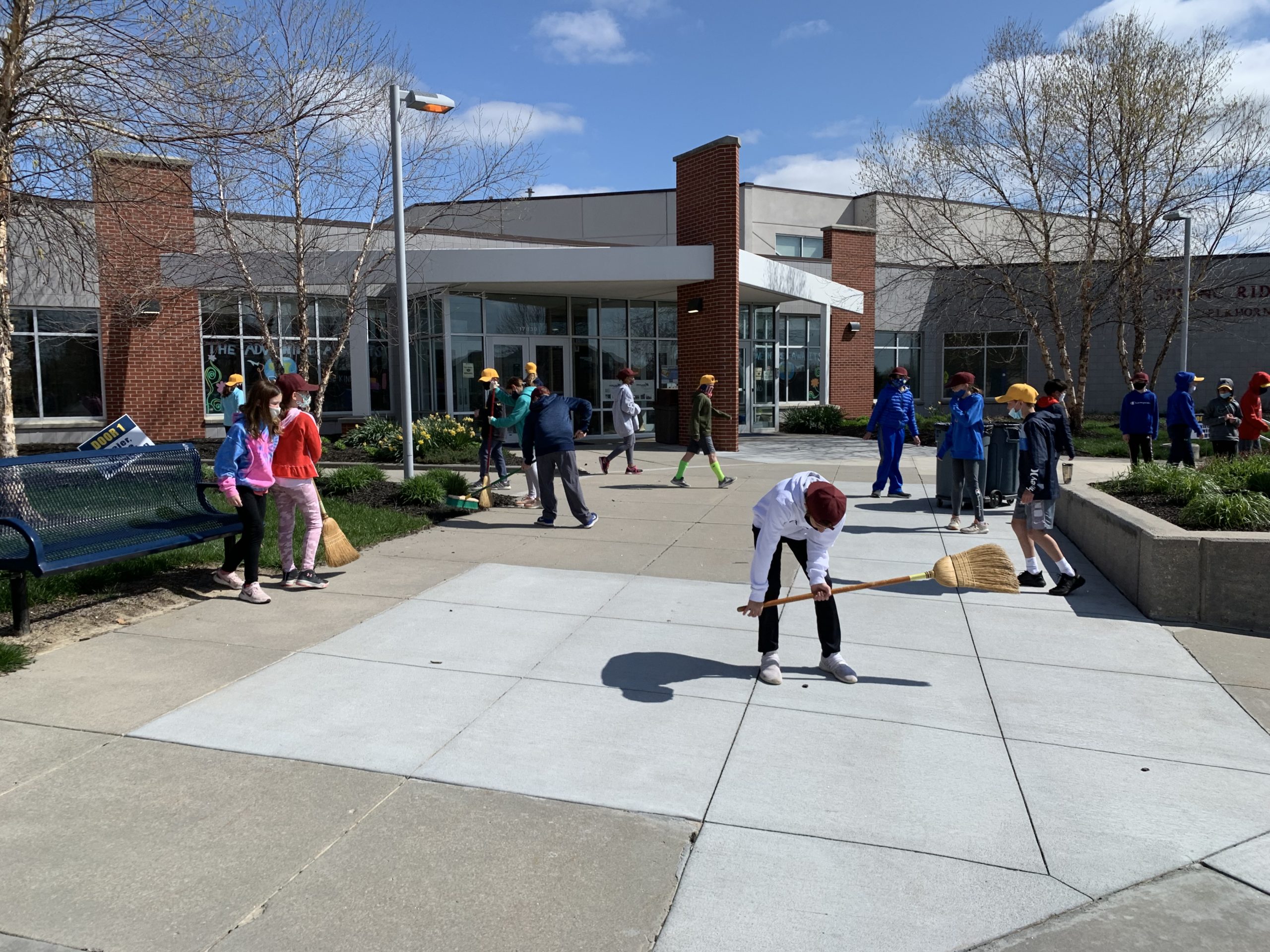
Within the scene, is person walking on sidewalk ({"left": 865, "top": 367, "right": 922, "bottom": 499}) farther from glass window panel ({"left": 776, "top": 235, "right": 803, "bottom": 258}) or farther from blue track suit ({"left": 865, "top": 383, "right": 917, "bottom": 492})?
glass window panel ({"left": 776, "top": 235, "right": 803, "bottom": 258})

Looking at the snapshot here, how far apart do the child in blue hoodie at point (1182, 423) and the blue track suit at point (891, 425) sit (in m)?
4.27

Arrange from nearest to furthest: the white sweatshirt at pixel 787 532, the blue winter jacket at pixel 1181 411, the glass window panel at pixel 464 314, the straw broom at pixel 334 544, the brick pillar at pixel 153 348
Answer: the white sweatshirt at pixel 787 532, the straw broom at pixel 334 544, the blue winter jacket at pixel 1181 411, the brick pillar at pixel 153 348, the glass window panel at pixel 464 314

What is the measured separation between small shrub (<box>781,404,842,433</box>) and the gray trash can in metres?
13.0

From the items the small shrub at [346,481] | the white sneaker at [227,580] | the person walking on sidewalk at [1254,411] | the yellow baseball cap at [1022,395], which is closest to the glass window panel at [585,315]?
the small shrub at [346,481]

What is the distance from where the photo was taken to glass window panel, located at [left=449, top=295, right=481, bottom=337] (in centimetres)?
1969

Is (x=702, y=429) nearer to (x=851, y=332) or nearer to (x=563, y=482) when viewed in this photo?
(x=563, y=482)

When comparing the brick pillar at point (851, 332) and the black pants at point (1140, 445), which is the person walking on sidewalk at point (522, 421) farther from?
the brick pillar at point (851, 332)

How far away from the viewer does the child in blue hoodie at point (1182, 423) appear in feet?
44.1

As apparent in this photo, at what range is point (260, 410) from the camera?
6.83 metres

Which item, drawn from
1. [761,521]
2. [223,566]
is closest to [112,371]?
[223,566]

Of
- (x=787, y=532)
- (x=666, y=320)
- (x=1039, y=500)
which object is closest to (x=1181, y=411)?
(x=1039, y=500)

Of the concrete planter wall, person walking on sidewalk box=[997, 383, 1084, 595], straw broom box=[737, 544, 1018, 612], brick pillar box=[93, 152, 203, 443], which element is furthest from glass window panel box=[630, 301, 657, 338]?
straw broom box=[737, 544, 1018, 612]

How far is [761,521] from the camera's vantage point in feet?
16.8

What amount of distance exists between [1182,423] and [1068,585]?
7.72 m
